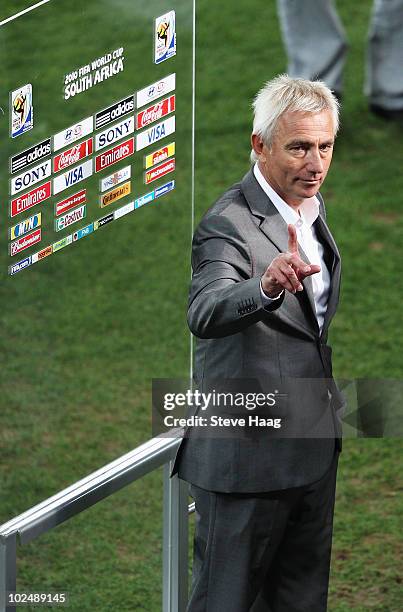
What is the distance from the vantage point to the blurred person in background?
7520 millimetres

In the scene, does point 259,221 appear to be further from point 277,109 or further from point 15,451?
point 15,451

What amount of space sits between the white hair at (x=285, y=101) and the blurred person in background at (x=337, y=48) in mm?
4320

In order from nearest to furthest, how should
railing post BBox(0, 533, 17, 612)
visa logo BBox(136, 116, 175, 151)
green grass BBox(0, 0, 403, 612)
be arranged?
1. railing post BBox(0, 533, 17, 612)
2. visa logo BBox(136, 116, 175, 151)
3. green grass BBox(0, 0, 403, 612)

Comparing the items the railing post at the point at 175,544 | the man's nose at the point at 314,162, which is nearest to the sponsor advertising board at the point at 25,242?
the man's nose at the point at 314,162

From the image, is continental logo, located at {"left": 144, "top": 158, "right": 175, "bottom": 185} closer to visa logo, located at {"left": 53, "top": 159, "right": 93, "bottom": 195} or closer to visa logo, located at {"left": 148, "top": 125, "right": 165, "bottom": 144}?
visa logo, located at {"left": 148, "top": 125, "right": 165, "bottom": 144}

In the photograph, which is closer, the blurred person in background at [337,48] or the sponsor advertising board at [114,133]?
the sponsor advertising board at [114,133]

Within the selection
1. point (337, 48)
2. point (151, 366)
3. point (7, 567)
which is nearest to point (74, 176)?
point (7, 567)

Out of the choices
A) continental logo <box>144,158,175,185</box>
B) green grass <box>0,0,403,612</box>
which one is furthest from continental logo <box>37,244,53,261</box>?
continental logo <box>144,158,175,185</box>

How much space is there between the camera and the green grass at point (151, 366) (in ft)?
11.3

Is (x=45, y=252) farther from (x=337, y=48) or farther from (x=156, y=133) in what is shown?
(x=337, y=48)

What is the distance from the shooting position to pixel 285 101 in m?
3.06

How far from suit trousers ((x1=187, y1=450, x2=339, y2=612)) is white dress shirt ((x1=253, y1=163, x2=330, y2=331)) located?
0.40 meters

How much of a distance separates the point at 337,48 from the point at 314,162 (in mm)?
4571

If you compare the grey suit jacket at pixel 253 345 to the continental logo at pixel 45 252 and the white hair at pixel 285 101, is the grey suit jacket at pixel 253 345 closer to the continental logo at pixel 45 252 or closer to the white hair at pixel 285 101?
the white hair at pixel 285 101
